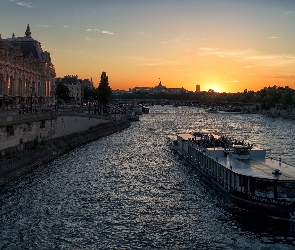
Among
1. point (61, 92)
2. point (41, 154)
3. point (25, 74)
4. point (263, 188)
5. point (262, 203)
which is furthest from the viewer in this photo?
point (61, 92)

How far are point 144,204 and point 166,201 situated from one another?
250 centimetres

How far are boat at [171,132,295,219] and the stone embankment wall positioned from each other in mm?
22669

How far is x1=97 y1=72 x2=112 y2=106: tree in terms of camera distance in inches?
6078

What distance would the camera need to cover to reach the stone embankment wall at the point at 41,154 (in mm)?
47688

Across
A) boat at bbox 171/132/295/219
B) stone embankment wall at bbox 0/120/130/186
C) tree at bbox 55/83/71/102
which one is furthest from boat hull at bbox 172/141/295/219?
tree at bbox 55/83/71/102

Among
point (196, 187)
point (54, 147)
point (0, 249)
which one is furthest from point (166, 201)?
point (54, 147)

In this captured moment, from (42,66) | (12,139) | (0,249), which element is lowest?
(0,249)

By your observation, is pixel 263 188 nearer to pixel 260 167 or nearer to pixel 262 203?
pixel 262 203

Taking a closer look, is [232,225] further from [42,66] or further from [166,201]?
[42,66]

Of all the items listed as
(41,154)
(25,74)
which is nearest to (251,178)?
(41,154)

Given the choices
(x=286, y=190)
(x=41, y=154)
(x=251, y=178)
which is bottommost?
(x=286, y=190)

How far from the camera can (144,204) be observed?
39.6 metres

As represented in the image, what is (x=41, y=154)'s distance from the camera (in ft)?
198

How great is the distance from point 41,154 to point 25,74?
4178cm
